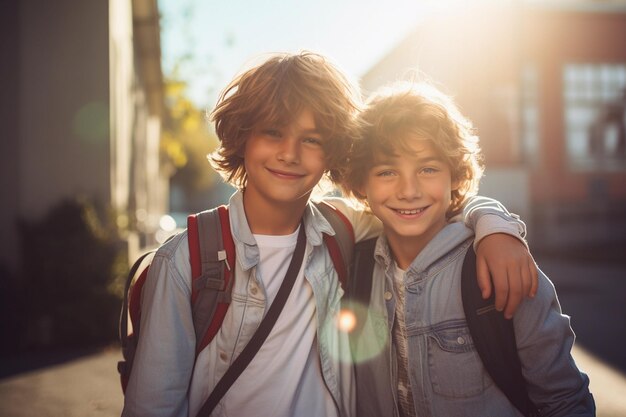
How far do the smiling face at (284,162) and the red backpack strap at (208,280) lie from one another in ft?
1.01

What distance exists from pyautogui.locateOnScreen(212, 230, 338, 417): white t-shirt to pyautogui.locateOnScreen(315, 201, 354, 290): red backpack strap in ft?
0.54

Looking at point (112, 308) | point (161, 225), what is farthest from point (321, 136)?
point (161, 225)

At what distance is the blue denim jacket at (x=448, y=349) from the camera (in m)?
1.99

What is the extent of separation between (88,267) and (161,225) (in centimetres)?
1512

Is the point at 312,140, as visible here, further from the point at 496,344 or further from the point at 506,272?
the point at 496,344

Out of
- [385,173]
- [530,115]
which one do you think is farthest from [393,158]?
[530,115]

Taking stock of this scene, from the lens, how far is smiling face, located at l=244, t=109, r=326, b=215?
233 centimetres

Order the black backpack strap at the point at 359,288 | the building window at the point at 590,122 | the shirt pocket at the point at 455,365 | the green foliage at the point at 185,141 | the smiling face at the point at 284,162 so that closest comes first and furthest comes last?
1. the shirt pocket at the point at 455,365
2. the smiling face at the point at 284,162
3. the black backpack strap at the point at 359,288
4. the green foliage at the point at 185,141
5. the building window at the point at 590,122

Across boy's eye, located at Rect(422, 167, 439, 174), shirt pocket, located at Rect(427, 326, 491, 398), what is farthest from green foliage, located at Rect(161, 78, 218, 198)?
shirt pocket, located at Rect(427, 326, 491, 398)

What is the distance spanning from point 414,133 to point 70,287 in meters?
5.02

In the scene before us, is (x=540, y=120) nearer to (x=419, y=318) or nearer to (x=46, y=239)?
(x=46, y=239)

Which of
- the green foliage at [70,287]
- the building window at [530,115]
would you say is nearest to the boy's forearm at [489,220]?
the green foliage at [70,287]

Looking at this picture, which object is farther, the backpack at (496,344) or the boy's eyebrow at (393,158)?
the boy's eyebrow at (393,158)

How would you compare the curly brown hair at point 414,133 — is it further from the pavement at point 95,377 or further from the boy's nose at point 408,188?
the pavement at point 95,377
